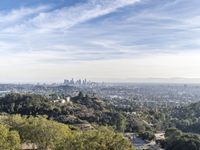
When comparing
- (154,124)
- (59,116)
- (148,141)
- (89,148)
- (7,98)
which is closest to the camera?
(89,148)

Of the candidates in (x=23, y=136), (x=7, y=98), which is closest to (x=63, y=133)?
(x=23, y=136)

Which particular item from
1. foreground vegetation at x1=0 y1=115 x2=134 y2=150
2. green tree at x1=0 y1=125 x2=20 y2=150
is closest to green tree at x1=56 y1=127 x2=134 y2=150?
foreground vegetation at x1=0 y1=115 x2=134 y2=150

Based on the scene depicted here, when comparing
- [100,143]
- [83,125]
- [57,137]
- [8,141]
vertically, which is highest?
[100,143]

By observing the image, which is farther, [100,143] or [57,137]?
[57,137]

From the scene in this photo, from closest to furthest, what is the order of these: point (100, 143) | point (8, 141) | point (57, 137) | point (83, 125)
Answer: point (100, 143) < point (8, 141) < point (57, 137) < point (83, 125)

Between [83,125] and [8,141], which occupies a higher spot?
[8,141]

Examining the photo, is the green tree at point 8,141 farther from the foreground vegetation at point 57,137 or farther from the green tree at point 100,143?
the green tree at point 100,143

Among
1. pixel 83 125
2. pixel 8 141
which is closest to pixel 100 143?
pixel 8 141

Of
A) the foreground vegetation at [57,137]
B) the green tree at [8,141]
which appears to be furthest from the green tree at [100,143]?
the green tree at [8,141]

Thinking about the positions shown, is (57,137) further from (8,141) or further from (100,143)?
(100,143)

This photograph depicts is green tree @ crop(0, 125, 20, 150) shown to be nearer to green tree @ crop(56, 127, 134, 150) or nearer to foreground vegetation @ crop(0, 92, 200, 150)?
foreground vegetation @ crop(0, 92, 200, 150)

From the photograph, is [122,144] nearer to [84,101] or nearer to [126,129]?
[126,129]
